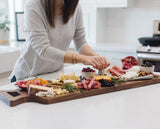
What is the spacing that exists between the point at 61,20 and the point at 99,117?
0.89 metres

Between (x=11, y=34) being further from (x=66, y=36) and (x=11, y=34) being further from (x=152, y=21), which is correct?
(x=66, y=36)

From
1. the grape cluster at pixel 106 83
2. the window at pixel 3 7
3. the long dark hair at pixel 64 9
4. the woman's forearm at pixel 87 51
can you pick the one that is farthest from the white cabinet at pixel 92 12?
the grape cluster at pixel 106 83

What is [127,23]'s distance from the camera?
371cm

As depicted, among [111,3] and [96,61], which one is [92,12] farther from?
[96,61]

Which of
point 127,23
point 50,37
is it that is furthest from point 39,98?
point 127,23

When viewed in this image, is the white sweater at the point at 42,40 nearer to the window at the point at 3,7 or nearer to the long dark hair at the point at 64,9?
the long dark hair at the point at 64,9

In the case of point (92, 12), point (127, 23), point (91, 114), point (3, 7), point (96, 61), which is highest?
point (3, 7)

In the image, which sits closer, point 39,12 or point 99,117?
point 99,117

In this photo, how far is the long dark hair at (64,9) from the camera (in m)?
1.63

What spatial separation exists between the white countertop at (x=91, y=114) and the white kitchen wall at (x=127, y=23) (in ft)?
7.08

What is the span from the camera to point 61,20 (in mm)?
1770

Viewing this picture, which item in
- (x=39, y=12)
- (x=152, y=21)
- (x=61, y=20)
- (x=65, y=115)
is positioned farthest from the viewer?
(x=152, y=21)

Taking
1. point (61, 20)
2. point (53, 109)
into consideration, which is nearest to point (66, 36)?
point (61, 20)

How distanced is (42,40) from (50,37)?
14 cm
